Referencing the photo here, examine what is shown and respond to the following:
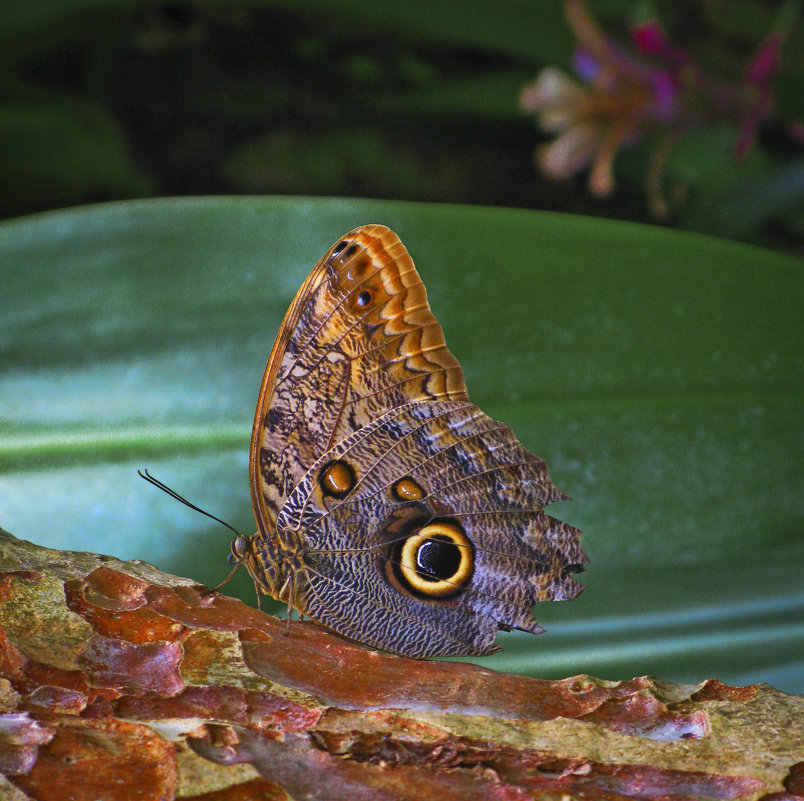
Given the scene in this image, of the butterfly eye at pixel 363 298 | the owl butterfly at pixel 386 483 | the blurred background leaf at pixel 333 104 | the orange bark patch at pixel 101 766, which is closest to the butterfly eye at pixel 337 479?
the owl butterfly at pixel 386 483

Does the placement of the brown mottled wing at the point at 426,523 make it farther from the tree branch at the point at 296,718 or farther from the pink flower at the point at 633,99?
the pink flower at the point at 633,99

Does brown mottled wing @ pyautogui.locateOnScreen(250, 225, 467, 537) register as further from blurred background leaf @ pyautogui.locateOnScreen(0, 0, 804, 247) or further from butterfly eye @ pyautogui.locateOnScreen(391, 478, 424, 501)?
blurred background leaf @ pyautogui.locateOnScreen(0, 0, 804, 247)

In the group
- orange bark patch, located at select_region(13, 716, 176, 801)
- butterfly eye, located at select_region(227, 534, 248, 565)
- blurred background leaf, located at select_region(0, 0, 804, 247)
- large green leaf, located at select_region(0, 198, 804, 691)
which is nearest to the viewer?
orange bark patch, located at select_region(13, 716, 176, 801)

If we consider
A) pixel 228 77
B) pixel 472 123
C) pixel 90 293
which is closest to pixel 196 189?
pixel 228 77

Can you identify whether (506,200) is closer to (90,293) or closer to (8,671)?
(90,293)

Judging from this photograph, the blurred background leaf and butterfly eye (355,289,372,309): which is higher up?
the blurred background leaf

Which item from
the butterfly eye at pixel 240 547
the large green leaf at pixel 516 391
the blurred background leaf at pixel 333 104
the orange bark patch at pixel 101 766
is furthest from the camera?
the blurred background leaf at pixel 333 104

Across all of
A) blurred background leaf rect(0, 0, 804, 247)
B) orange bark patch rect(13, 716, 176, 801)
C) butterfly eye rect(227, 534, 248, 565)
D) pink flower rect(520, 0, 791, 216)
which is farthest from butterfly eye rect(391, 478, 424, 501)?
blurred background leaf rect(0, 0, 804, 247)

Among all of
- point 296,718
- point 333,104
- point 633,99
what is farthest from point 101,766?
point 333,104

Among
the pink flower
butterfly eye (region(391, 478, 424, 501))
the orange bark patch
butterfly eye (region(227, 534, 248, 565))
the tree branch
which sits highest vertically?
the pink flower
